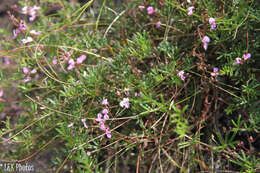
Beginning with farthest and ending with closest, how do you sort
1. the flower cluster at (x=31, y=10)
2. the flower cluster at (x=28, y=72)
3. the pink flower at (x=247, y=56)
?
the flower cluster at (x=31, y=10) < the flower cluster at (x=28, y=72) < the pink flower at (x=247, y=56)

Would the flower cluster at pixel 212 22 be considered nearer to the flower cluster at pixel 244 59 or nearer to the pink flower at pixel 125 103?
the flower cluster at pixel 244 59

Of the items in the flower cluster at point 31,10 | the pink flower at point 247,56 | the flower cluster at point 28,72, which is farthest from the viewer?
→ the flower cluster at point 31,10

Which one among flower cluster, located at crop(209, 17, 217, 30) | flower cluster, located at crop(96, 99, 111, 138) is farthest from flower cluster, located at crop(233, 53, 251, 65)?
flower cluster, located at crop(96, 99, 111, 138)

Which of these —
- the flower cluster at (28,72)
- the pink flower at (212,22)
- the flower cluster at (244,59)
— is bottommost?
the flower cluster at (28,72)

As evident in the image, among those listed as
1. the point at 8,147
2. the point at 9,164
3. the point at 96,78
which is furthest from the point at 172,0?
the point at 8,147

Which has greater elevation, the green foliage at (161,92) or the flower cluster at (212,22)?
the flower cluster at (212,22)

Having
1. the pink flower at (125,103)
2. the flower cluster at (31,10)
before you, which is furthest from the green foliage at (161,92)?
the flower cluster at (31,10)

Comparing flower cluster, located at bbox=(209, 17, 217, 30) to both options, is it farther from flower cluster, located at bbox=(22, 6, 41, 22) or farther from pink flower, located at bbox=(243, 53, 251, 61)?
flower cluster, located at bbox=(22, 6, 41, 22)

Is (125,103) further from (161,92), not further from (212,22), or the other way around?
(212,22)

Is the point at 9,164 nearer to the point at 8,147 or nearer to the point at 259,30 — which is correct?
the point at 8,147

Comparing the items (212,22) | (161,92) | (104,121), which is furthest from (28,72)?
(212,22)

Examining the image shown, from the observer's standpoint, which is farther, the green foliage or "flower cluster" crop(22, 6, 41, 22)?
"flower cluster" crop(22, 6, 41, 22)
